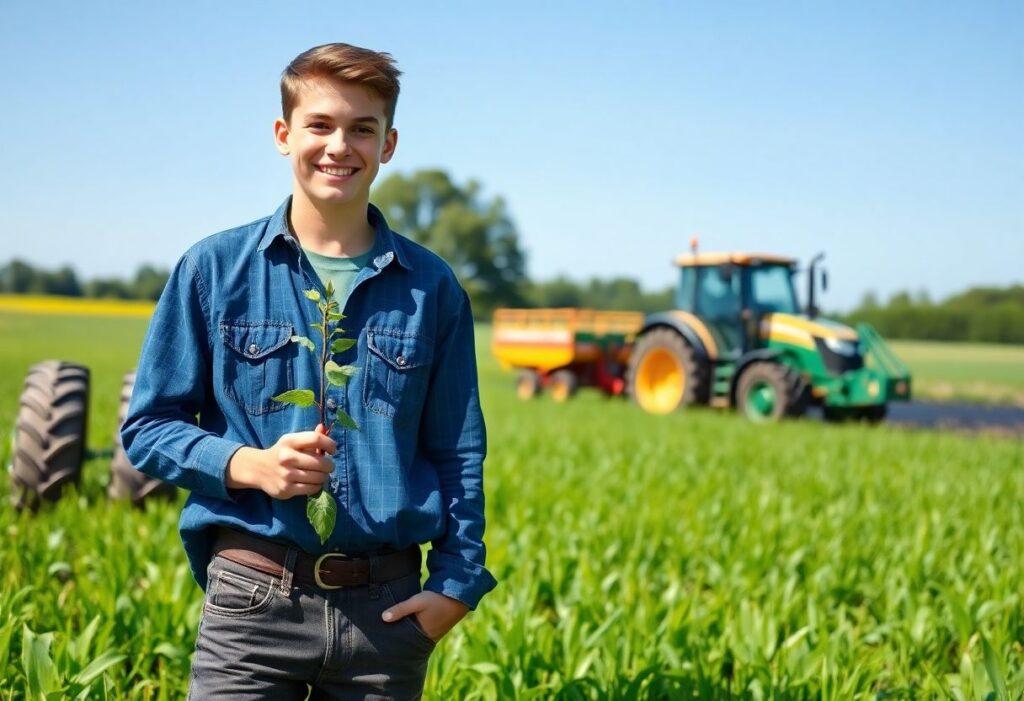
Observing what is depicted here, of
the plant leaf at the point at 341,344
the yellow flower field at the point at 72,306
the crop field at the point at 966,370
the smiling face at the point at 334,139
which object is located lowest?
the crop field at the point at 966,370

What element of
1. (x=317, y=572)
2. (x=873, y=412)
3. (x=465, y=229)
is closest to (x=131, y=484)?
(x=317, y=572)

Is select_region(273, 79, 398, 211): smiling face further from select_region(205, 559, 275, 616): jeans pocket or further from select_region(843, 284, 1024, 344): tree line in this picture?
select_region(843, 284, 1024, 344): tree line

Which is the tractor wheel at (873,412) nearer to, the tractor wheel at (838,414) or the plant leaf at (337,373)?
the tractor wheel at (838,414)

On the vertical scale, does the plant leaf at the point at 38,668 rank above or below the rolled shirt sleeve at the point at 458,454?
below

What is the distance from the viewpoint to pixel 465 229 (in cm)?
5297

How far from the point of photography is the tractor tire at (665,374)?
1309 cm

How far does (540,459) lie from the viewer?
769cm

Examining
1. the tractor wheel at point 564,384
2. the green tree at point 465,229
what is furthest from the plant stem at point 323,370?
the green tree at point 465,229

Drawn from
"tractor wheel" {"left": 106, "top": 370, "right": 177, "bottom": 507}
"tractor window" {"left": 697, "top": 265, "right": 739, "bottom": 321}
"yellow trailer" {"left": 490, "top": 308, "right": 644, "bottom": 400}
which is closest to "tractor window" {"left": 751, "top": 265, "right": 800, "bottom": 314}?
"tractor window" {"left": 697, "top": 265, "right": 739, "bottom": 321}

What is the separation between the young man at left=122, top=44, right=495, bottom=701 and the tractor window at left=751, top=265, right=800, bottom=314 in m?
11.5

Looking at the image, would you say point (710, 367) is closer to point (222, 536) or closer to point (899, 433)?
point (899, 433)

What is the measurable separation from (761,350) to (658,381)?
7.11ft

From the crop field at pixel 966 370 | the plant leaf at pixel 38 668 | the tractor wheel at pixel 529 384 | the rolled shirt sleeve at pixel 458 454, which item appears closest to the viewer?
the rolled shirt sleeve at pixel 458 454

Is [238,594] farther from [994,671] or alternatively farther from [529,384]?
[529,384]
